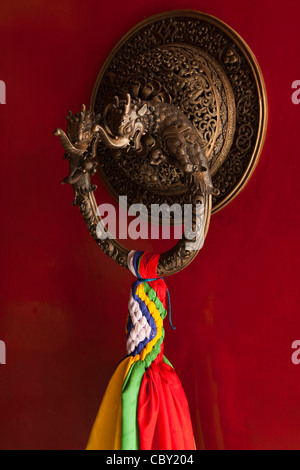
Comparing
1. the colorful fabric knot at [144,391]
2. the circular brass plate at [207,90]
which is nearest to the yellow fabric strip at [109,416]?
the colorful fabric knot at [144,391]

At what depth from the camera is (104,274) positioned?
2.81ft

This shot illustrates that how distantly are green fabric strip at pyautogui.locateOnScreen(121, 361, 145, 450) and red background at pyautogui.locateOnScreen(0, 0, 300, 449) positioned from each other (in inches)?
6.6

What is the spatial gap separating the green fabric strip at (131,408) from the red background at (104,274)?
17 centimetres

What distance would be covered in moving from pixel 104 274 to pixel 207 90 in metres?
0.35

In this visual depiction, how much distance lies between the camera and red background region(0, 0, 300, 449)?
69cm

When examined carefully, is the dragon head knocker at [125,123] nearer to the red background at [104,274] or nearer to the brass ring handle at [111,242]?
the brass ring handle at [111,242]

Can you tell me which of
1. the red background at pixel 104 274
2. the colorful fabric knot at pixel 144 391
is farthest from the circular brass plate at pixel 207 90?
the colorful fabric knot at pixel 144 391

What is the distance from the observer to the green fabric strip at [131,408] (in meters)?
0.61

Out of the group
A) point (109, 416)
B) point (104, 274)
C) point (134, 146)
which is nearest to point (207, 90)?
point (134, 146)

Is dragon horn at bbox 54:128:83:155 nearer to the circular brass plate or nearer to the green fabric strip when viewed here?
the circular brass plate

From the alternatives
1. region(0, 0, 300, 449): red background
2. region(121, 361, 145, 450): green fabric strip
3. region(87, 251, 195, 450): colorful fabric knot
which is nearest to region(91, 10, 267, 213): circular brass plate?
region(0, 0, 300, 449): red background

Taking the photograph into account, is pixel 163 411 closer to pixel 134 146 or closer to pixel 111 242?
pixel 111 242

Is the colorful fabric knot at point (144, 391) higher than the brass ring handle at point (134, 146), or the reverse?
the brass ring handle at point (134, 146)

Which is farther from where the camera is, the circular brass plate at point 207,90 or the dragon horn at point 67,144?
the circular brass plate at point 207,90
